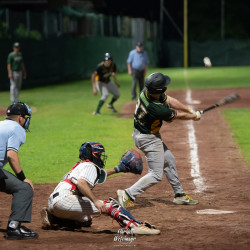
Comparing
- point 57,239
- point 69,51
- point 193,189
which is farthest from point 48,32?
point 57,239

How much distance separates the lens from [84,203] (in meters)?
7.80

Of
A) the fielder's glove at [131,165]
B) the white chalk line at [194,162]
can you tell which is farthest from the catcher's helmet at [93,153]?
the white chalk line at [194,162]

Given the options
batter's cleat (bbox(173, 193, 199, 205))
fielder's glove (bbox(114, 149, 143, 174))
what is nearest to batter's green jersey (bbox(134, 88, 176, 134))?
fielder's glove (bbox(114, 149, 143, 174))

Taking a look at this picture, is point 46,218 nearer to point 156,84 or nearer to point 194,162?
point 156,84

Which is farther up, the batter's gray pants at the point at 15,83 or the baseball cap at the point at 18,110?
the baseball cap at the point at 18,110

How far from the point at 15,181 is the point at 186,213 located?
8.82 ft

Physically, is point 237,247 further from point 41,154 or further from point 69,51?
point 69,51

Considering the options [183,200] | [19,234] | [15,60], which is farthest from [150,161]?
[15,60]

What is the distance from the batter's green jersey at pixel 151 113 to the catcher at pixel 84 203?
4.36 feet

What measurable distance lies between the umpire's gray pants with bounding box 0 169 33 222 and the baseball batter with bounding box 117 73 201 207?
1878mm

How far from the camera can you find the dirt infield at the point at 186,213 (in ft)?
23.7

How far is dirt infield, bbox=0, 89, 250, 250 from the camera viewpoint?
23.7ft

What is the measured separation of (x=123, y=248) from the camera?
700cm

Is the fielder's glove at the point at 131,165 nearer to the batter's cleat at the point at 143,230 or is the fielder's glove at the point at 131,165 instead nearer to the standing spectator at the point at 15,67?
the batter's cleat at the point at 143,230
